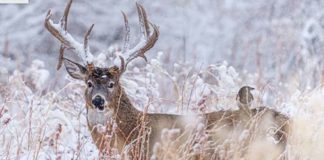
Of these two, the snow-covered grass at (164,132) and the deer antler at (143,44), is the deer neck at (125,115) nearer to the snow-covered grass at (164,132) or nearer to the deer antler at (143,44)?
the snow-covered grass at (164,132)

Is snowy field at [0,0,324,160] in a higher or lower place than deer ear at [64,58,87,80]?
higher

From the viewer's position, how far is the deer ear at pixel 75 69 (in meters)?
5.12

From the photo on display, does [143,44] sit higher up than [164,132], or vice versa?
[143,44]

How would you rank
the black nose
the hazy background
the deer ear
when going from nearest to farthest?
the black nose, the deer ear, the hazy background

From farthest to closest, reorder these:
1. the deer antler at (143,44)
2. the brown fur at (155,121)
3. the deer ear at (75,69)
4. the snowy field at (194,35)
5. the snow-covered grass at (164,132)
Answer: the snowy field at (194,35)
the deer antler at (143,44)
the deer ear at (75,69)
the brown fur at (155,121)
the snow-covered grass at (164,132)

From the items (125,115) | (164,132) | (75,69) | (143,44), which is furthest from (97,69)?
(164,132)

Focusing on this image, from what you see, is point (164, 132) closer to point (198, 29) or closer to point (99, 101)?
point (99, 101)

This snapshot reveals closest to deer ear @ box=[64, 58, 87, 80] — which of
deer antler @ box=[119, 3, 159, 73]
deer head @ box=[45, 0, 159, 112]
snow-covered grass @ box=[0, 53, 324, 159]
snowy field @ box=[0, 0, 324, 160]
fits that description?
deer head @ box=[45, 0, 159, 112]

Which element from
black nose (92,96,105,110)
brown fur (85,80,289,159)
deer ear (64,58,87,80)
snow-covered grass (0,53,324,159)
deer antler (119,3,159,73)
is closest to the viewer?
snow-covered grass (0,53,324,159)

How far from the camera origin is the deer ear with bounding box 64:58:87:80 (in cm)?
512

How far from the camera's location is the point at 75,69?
17.0 ft

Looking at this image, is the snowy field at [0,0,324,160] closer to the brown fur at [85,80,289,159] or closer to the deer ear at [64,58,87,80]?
the deer ear at [64,58,87,80]

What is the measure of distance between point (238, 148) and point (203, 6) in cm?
891

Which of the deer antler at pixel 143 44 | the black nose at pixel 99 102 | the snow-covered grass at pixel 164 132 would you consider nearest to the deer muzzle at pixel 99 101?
the black nose at pixel 99 102
